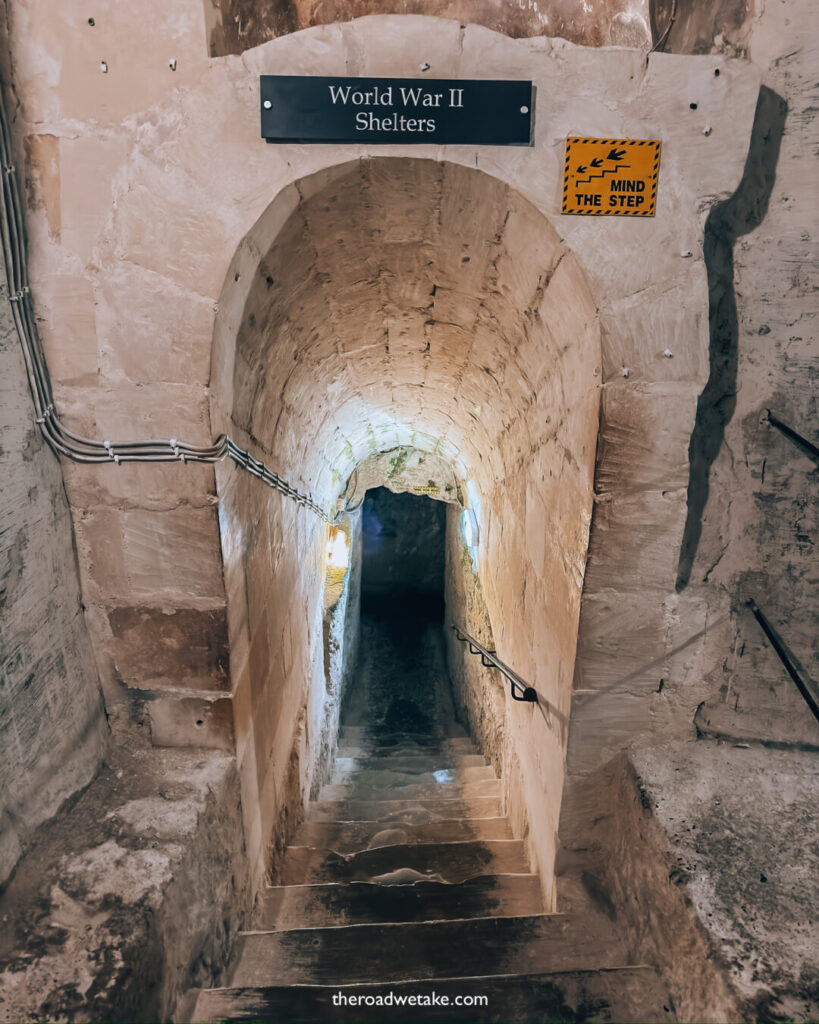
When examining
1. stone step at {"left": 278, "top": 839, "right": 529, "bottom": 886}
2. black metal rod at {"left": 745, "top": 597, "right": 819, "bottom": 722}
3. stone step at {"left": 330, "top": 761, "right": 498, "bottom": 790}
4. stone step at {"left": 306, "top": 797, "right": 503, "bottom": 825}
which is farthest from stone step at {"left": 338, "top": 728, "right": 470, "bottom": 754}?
black metal rod at {"left": 745, "top": 597, "right": 819, "bottom": 722}

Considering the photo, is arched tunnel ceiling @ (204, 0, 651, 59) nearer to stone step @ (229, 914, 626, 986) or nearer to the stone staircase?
the stone staircase

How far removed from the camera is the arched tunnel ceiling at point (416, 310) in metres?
2.25

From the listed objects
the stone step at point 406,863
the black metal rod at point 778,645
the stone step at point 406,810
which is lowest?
the stone step at point 406,810

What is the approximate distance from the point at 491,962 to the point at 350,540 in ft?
20.7

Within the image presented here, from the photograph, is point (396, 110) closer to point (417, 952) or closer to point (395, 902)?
point (417, 952)

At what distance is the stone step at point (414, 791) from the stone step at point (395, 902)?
5.91 ft

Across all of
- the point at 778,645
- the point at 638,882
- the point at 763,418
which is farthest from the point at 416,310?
the point at 638,882

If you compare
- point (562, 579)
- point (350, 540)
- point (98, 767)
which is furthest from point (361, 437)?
point (98, 767)

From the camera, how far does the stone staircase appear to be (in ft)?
6.51

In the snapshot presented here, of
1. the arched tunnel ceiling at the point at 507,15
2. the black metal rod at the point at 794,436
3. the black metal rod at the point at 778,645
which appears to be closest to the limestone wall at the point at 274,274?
the black metal rod at the point at 778,645

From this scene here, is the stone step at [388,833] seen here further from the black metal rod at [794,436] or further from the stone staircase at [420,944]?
the black metal rod at [794,436]

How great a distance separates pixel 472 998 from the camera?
1998mm

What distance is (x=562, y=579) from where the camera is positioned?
2787 mm

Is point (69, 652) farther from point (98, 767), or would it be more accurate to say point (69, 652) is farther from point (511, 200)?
point (511, 200)
